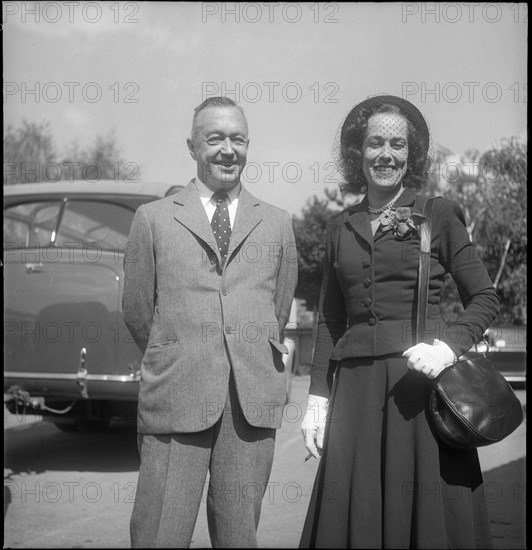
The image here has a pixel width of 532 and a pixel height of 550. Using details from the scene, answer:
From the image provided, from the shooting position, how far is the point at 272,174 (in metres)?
3.82

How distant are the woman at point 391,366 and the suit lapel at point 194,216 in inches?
18.1

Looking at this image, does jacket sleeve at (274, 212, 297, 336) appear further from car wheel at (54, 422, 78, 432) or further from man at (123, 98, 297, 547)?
car wheel at (54, 422, 78, 432)

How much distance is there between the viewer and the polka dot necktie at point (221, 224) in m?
2.93

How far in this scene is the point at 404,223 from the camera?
2715 mm

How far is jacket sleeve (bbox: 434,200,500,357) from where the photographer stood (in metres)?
2.62

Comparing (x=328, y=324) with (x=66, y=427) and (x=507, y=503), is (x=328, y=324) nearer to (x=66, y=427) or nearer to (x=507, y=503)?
(x=507, y=503)

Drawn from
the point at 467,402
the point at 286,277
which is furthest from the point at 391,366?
the point at 286,277

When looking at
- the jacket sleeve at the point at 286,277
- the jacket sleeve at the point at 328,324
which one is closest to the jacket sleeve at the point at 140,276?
the jacket sleeve at the point at 286,277

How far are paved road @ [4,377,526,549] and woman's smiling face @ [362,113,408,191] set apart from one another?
244cm

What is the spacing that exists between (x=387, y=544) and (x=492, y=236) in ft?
48.1

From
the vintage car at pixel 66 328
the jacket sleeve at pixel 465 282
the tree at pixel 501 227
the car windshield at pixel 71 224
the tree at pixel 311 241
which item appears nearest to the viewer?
the jacket sleeve at pixel 465 282

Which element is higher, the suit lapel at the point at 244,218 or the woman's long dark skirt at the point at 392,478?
the suit lapel at the point at 244,218

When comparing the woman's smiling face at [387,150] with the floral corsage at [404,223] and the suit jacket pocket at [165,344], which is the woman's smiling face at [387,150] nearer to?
the floral corsage at [404,223]

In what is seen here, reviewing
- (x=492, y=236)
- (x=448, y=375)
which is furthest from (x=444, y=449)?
(x=492, y=236)
